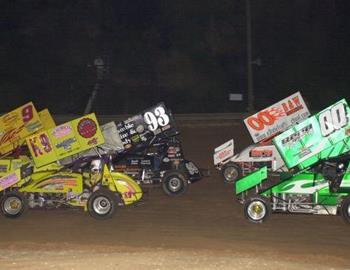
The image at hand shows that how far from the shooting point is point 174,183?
55.9 feet

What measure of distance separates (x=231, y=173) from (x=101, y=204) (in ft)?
17.4

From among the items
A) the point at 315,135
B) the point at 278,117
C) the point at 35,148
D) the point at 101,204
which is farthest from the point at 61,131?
the point at 278,117

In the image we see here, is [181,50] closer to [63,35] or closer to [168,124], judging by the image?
[63,35]

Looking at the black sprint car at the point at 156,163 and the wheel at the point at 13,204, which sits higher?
the black sprint car at the point at 156,163

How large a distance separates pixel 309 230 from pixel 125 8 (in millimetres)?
39754

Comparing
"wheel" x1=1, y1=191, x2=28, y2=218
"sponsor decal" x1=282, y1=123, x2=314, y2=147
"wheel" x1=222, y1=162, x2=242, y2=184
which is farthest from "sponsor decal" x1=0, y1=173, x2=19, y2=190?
"wheel" x1=222, y1=162, x2=242, y2=184

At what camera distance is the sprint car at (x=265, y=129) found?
59.7 ft

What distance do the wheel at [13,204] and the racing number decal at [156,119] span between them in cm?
398

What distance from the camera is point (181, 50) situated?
→ 4884 cm

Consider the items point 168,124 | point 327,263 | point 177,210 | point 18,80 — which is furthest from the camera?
point 18,80

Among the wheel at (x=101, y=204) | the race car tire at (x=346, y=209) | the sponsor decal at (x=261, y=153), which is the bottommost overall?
the race car tire at (x=346, y=209)

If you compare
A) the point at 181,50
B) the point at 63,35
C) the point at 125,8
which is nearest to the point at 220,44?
the point at 181,50

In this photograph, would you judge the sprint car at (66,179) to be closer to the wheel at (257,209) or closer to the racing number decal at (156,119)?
the wheel at (257,209)

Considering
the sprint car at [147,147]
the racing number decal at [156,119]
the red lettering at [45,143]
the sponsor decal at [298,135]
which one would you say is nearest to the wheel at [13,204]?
the red lettering at [45,143]
